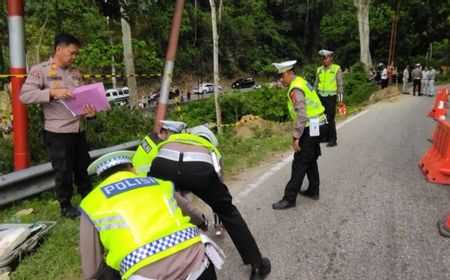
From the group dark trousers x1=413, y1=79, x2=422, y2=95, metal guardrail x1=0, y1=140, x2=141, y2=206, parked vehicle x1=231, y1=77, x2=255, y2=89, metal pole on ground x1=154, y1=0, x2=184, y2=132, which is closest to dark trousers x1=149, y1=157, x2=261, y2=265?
metal guardrail x1=0, y1=140, x2=141, y2=206

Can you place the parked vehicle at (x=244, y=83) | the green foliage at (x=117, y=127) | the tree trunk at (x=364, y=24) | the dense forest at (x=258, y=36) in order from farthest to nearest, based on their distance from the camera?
the parked vehicle at (x=244, y=83), the dense forest at (x=258, y=36), the tree trunk at (x=364, y=24), the green foliage at (x=117, y=127)

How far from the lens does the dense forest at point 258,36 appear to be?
30031 millimetres

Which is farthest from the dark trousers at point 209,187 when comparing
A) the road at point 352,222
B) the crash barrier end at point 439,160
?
the crash barrier end at point 439,160

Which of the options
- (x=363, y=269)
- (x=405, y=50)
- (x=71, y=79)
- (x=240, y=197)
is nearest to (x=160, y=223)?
(x=363, y=269)

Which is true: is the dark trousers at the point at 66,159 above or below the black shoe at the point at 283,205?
above

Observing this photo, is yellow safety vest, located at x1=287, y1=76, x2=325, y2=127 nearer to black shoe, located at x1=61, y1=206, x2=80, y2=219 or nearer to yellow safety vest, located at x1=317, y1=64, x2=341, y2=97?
black shoe, located at x1=61, y1=206, x2=80, y2=219

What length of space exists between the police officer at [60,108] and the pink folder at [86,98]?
55 mm

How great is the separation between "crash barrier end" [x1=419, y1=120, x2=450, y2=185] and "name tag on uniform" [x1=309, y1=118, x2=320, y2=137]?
2.04m

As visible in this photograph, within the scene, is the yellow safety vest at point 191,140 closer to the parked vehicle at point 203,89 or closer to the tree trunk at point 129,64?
the tree trunk at point 129,64

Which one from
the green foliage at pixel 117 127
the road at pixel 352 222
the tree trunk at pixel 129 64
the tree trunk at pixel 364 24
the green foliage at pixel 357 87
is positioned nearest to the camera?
the road at pixel 352 222

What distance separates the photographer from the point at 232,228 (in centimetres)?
349

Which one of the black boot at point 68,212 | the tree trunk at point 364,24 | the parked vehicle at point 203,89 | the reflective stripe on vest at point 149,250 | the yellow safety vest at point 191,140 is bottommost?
the parked vehicle at point 203,89

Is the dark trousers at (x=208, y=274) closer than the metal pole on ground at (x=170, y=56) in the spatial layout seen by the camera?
Yes

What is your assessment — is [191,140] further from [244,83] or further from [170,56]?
[244,83]
